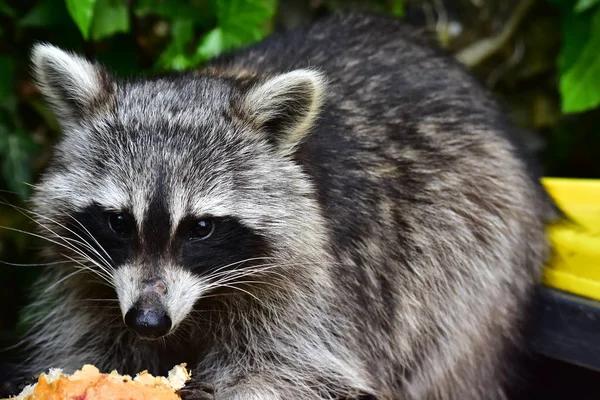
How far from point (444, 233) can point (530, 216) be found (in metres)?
0.40

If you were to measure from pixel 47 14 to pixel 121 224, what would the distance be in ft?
5.24

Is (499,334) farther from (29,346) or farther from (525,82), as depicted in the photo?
(525,82)

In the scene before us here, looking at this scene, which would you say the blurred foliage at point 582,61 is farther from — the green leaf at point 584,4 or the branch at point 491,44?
the branch at point 491,44

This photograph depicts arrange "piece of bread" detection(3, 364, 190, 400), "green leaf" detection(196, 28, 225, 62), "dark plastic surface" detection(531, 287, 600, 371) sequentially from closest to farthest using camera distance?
"piece of bread" detection(3, 364, 190, 400) < "dark plastic surface" detection(531, 287, 600, 371) < "green leaf" detection(196, 28, 225, 62)

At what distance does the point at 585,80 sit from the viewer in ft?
12.4

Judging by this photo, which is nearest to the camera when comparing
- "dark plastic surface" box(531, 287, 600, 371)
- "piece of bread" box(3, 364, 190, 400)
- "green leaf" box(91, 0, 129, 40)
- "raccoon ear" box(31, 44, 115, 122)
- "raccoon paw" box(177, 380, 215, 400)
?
"piece of bread" box(3, 364, 190, 400)

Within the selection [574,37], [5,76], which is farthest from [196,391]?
[574,37]

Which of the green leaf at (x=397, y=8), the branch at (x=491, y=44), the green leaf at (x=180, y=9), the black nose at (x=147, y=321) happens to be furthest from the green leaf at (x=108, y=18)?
the branch at (x=491, y=44)

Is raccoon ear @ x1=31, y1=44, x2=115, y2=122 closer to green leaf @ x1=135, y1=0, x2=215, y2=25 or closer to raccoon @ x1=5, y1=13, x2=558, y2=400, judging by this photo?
raccoon @ x1=5, y1=13, x2=558, y2=400

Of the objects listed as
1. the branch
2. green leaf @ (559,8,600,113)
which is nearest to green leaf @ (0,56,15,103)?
green leaf @ (559,8,600,113)

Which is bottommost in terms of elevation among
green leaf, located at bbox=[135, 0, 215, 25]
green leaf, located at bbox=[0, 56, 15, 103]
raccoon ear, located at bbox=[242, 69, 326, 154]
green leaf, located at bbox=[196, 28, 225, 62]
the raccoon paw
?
the raccoon paw

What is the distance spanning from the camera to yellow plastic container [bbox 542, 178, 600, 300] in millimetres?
2973

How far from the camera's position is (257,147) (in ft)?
8.43

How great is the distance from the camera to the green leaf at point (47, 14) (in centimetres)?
361
